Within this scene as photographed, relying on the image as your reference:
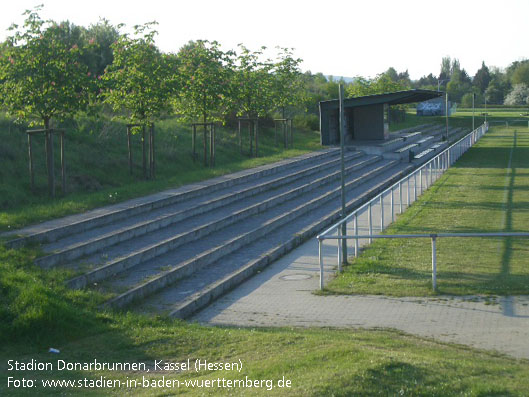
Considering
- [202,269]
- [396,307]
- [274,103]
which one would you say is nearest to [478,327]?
[396,307]

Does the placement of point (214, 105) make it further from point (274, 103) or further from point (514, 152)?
point (514, 152)

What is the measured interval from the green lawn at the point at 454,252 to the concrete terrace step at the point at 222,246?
109 inches

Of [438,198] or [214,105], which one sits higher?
[214,105]

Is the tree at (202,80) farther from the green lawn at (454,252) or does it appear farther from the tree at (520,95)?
the tree at (520,95)

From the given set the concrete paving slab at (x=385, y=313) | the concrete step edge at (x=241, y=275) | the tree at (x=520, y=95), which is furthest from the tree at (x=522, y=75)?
the concrete paving slab at (x=385, y=313)

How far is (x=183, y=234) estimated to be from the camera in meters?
14.8

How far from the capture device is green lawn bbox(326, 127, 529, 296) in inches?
442

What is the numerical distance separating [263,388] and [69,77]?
41.7 feet

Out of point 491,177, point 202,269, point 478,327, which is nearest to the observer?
point 478,327

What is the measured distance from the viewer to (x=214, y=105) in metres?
26.0

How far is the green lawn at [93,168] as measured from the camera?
15.5 meters

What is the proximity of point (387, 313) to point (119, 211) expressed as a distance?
7874mm

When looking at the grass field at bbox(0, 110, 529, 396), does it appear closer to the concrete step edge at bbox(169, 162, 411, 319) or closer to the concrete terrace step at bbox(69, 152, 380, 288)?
the concrete step edge at bbox(169, 162, 411, 319)

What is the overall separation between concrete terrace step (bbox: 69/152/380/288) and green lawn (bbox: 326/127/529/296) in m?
3.69
